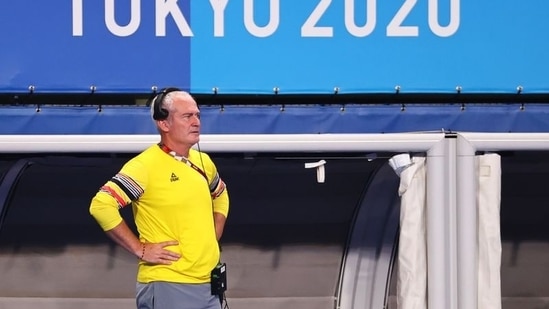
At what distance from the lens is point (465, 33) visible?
467cm

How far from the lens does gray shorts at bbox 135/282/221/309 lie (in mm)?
3711

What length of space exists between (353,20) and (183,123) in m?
1.28

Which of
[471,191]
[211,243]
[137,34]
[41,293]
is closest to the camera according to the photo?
[211,243]

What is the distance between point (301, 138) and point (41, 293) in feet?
6.30

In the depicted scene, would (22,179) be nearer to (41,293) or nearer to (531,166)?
(41,293)

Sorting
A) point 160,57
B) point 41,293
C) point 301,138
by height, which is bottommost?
point 41,293

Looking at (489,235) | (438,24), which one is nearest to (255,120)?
(438,24)

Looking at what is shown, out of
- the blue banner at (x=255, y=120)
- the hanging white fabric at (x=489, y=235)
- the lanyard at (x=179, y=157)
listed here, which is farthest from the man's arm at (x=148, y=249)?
the hanging white fabric at (x=489, y=235)

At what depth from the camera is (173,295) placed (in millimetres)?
3711

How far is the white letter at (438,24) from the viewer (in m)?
4.64

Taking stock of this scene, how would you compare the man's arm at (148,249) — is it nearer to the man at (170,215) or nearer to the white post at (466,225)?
the man at (170,215)

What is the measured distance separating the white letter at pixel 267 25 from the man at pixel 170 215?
3.14 feet

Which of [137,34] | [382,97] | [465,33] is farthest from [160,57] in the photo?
[465,33]

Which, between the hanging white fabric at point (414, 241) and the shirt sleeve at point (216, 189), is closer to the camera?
the shirt sleeve at point (216, 189)
